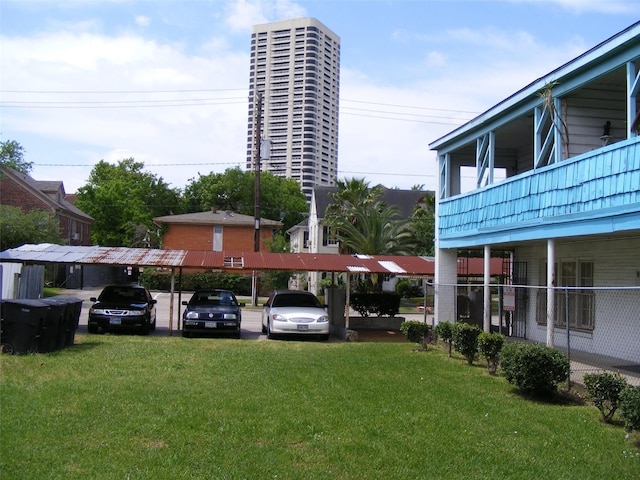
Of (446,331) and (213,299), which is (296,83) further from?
(446,331)

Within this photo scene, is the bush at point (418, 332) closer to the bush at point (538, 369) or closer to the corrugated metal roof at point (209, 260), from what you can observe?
the corrugated metal roof at point (209, 260)

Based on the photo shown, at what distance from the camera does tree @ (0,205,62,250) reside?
34.2 metres

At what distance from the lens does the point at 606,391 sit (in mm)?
7844

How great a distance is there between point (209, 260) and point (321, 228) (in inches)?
1049

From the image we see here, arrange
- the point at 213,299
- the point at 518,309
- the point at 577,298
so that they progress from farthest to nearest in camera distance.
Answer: the point at 213,299
the point at 518,309
the point at 577,298

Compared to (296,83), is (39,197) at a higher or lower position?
lower

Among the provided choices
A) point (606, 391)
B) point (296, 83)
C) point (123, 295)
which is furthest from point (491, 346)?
point (296, 83)

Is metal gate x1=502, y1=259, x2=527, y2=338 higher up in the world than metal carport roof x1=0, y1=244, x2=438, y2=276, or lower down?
lower down

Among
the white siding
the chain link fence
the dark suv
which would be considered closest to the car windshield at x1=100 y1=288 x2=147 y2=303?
the dark suv

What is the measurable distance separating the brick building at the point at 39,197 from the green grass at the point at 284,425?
110 ft

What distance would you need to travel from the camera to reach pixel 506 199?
541 inches

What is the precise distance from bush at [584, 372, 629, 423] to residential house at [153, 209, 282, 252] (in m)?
39.3

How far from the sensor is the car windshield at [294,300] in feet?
61.1

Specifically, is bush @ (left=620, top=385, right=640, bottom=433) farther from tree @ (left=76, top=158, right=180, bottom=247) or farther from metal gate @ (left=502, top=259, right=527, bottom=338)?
tree @ (left=76, top=158, right=180, bottom=247)
